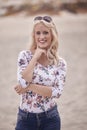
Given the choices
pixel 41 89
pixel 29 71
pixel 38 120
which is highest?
pixel 29 71

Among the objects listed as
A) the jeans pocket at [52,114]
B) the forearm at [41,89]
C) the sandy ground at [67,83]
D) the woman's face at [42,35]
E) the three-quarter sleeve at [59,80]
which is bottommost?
the jeans pocket at [52,114]

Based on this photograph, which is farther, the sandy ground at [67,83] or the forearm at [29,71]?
the sandy ground at [67,83]

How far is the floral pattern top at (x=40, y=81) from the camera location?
3395 mm

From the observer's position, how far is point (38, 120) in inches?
134

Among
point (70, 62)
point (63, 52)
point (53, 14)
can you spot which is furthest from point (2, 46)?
point (53, 14)

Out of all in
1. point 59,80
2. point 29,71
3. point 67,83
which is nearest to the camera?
point 29,71

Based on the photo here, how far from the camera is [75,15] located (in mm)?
30078

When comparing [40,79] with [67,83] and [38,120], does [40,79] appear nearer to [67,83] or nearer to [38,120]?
[38,120]

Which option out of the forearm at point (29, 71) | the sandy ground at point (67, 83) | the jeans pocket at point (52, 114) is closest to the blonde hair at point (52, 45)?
the forearm at point (29, 71)

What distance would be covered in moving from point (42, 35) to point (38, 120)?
0.63 metres

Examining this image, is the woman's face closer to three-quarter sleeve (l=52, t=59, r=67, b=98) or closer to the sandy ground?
three-quarter sleeve (l=52, t=59, r=67, b=98)

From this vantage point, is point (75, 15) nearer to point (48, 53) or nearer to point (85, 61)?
point (85, 61)

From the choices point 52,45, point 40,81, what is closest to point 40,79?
point 40,81

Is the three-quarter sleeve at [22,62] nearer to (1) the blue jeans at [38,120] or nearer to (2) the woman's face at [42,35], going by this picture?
(2) the woman's face at [42,35]
